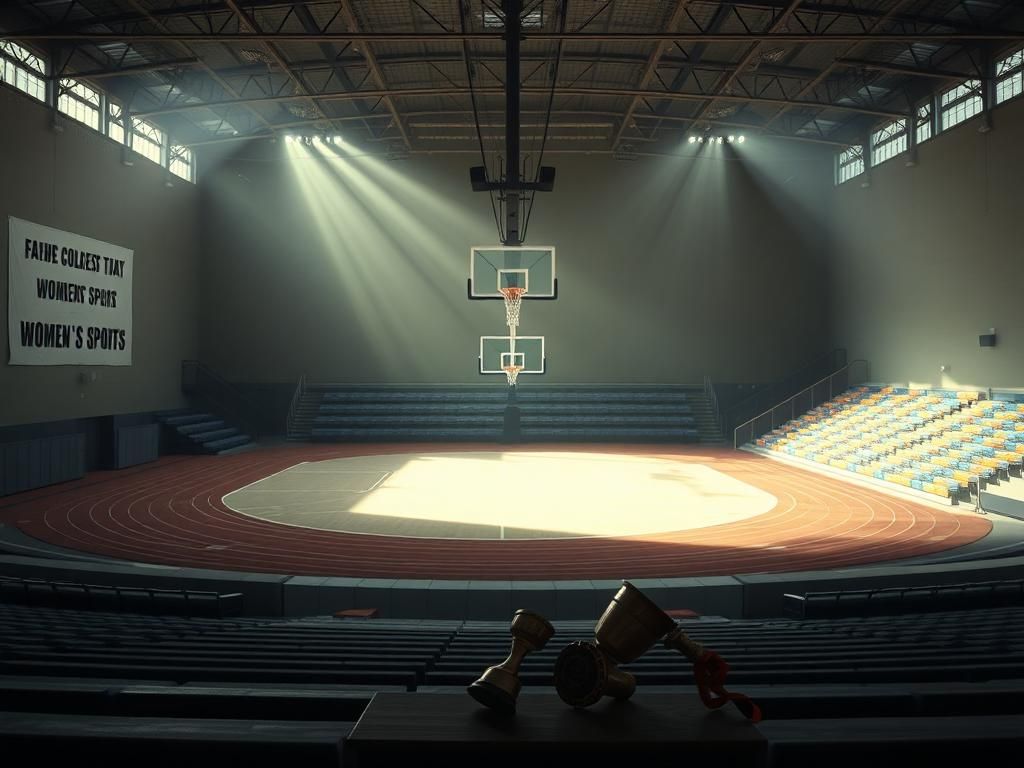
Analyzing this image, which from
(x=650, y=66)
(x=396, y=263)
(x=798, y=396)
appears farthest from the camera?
(x=396, y=263)

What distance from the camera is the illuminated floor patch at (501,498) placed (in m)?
12.4

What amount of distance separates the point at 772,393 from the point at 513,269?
1053 cm

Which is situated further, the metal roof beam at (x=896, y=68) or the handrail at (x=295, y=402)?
the handrail at (x=295, y=402)

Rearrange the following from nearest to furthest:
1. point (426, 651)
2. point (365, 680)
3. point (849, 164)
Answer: point (365, 680)
point (426, 651)
point (849, 164)

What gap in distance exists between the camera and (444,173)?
28141 mm

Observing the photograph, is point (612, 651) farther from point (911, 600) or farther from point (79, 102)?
point (79, 102)

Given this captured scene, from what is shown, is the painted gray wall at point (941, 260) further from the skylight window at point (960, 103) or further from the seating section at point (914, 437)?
the seating section at point (914, 437)

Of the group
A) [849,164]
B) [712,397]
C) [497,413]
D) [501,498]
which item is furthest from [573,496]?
[849,164]

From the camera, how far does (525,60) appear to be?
20.1 m

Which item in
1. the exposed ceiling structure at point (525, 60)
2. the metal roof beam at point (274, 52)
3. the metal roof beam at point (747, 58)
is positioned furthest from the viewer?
the exposed ceiling structure at point (525, 60)

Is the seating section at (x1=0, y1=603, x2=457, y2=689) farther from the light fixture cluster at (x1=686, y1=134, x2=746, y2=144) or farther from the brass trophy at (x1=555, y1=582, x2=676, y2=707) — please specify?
the light fixture cluster at (x1=686, y1=134, x2=746, y2=144)

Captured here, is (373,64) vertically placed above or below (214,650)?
above

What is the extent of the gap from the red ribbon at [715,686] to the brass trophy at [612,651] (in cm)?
12

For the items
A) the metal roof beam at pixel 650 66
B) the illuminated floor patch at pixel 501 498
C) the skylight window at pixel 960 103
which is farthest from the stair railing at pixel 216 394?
the skylight window at pixel 960 103
